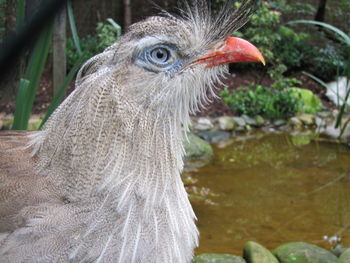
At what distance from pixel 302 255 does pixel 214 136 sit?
11.8ft

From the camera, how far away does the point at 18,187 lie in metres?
1.48

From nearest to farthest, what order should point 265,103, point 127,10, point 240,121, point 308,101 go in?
point 240,121, point 265,103, point 127,10, point 308,101

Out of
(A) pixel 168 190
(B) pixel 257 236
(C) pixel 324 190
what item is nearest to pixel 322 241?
(B) pixel 257 236

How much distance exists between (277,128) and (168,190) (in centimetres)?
566

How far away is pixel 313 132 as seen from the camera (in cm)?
661

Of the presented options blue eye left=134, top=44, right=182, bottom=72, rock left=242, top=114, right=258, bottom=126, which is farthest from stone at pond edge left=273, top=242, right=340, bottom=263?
rock left=242, top=114, right=258, bottom=126

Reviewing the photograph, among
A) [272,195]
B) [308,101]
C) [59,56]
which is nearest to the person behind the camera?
[59,56]

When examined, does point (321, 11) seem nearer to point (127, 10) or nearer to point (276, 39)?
point (276, 39)

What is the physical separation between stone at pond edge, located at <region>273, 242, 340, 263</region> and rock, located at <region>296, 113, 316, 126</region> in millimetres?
4594

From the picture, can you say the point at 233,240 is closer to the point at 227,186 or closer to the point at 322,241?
the point at 322,241

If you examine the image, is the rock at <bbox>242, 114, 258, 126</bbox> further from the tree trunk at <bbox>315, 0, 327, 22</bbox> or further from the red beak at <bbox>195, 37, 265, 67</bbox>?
the tree trunk at <bbox>315, 0, 327, 22</bbox>

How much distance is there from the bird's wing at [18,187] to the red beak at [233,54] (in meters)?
0.74

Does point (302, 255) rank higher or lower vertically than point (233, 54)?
lower

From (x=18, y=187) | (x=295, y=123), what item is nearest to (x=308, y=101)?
(x=295, y=123)
